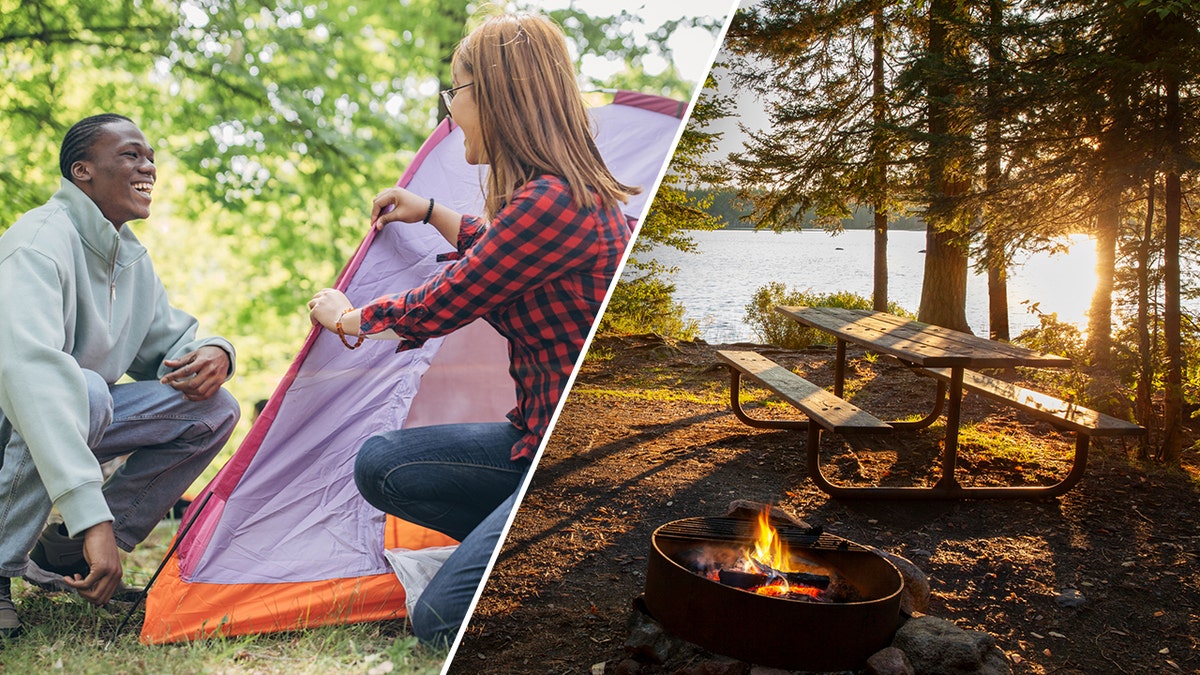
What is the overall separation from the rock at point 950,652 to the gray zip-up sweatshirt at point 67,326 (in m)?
1.66

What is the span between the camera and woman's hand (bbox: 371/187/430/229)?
5.46ft

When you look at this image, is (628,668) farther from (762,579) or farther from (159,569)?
(159,569)

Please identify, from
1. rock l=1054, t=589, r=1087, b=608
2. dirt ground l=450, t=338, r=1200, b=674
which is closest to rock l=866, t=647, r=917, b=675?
dirt ground l=450, t=338, r=1200, b=674

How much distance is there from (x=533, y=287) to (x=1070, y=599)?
197 centimetres

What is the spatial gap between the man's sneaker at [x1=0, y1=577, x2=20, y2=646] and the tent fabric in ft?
0.62

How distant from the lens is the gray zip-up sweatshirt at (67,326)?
50.2 inches

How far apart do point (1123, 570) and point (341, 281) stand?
253 cm

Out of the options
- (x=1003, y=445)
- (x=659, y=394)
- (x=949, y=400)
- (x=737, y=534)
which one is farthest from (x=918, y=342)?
(x=659, y=394)

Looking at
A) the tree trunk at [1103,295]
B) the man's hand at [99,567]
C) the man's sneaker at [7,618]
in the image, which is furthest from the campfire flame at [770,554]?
the tree trunk at [1103,295]

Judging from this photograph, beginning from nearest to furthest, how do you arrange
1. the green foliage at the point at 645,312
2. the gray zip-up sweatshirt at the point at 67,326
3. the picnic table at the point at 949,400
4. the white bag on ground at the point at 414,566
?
1. the gray zip-up sweatshirt at the point at 67,326
2. the white bag on ground at the point at 414,566
3. the picnic table at the point at 949,400
4. the green foliage at the point at 645,312

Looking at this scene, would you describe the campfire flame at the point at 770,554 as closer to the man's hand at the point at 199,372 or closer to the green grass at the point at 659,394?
the man's hand at the point at 199,372

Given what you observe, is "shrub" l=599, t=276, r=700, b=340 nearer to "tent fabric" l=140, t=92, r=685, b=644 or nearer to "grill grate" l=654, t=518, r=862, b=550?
"grill grate" l=654, t=518, r=862, b=550

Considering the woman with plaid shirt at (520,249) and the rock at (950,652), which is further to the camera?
the rock at (950,652)

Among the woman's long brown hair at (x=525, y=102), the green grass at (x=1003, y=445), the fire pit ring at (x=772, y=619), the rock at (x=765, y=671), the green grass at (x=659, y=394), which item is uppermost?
the woman's long brown hair at (x=525, y=102)
